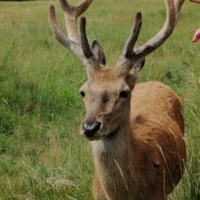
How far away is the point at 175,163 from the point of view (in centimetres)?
408

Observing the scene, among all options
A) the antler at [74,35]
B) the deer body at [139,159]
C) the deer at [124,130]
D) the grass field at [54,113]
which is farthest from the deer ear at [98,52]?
the grass field at [54,113]

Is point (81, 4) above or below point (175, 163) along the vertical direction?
above

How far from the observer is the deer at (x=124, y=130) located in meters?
3.35

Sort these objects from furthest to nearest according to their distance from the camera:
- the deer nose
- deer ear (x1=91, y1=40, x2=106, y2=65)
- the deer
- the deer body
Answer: deer ear (x1=91, y1=40, x2=106, y2=65) → the deer body → the deer → the deer nose

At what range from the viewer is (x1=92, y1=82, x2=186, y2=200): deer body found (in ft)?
11.4

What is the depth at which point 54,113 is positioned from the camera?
21.1 ft

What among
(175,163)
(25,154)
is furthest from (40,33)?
(175,163)

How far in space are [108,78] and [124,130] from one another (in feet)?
1.28

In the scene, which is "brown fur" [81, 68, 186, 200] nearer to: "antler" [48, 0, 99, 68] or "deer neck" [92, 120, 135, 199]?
"deer neck" [92, 120, 135, 199]

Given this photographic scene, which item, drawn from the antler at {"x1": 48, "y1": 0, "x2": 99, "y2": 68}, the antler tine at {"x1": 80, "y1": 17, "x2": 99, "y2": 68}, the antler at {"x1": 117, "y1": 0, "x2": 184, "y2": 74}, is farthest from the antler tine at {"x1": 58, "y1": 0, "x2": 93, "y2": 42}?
the antler at {"x1": 117, "y1": 0, "x2": 184, "y2": 74}

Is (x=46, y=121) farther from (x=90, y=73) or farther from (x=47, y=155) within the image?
(x=90, y=73)

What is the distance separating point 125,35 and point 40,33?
2035 millimetres

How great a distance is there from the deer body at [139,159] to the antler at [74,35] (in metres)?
0.57

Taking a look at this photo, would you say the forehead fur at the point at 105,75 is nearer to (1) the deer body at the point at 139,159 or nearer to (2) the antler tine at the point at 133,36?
(2) the antler tine at the point at 133,36
